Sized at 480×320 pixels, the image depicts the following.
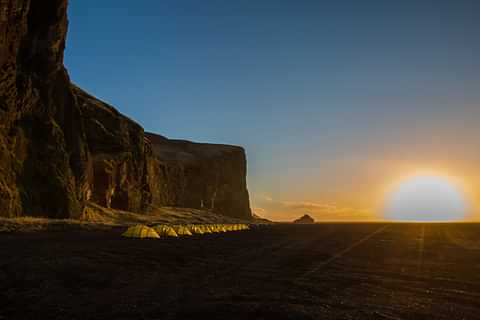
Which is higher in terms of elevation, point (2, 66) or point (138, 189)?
point (2, 66)

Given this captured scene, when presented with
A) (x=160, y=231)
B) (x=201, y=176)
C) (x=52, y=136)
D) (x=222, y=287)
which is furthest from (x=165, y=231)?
(x=201, y=176)

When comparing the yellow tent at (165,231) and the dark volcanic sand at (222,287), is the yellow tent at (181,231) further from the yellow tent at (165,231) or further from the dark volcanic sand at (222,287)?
the dark volcanic sand at (222,287)

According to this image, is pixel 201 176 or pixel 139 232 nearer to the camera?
pixel 139 232

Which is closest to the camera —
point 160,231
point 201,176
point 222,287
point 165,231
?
point 222,287

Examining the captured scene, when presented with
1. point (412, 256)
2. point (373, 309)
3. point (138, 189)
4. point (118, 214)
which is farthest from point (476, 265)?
point (138, 189)

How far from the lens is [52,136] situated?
4588 cm

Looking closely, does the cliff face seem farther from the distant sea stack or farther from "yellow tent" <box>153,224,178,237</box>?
"yellow tent" <box>153,224,178,237</box>

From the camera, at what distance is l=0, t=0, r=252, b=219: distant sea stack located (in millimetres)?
38969

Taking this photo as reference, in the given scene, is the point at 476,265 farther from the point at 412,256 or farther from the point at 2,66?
the point at 2,66

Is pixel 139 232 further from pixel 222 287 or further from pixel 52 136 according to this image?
pixel 222 287

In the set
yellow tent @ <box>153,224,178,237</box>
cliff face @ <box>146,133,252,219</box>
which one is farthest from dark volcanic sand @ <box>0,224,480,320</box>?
cliff face @ <box>146,133,252,219</box>

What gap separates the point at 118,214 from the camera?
63.5m

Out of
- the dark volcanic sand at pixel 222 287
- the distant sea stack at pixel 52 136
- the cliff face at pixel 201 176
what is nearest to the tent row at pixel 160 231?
the dark volcanic sand at pixel 222 287

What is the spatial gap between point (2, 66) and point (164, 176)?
216 ft
